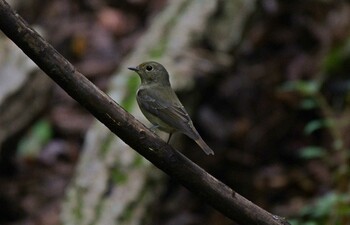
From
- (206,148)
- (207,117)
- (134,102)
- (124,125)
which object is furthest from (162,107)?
(207,117)

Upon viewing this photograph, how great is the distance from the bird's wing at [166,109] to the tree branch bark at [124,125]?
0.37 meters

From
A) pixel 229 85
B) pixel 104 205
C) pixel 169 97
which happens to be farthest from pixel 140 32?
pixel 169 97

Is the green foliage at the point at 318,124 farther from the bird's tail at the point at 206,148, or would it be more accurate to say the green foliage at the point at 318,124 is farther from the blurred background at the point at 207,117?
the bird's tail at the point at 206,148

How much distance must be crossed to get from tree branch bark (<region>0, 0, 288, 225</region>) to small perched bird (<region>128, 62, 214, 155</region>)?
261 mm

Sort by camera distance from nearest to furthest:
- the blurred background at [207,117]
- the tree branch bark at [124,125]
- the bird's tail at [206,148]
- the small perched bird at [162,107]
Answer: the tree branch bark at [124,125] → the bird's tail at [206,148] → the small perched bird at [162,107] → the blurred background at [207,117]

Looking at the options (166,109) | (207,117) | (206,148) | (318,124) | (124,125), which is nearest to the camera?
(124,125)

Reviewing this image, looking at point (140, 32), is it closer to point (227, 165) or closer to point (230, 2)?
point (230, 2)

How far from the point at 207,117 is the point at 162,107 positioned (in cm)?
361

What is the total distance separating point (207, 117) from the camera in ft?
24.2

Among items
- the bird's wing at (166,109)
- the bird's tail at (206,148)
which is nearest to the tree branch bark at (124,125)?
the bird's tail at (206,148)

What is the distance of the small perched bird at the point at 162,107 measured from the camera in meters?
3.66

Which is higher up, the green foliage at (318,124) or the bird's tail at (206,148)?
the green foliage at (318,124)

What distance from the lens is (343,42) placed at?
7.44 meters

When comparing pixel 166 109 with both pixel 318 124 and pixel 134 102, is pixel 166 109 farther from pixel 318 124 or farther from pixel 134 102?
pixel 134 102
